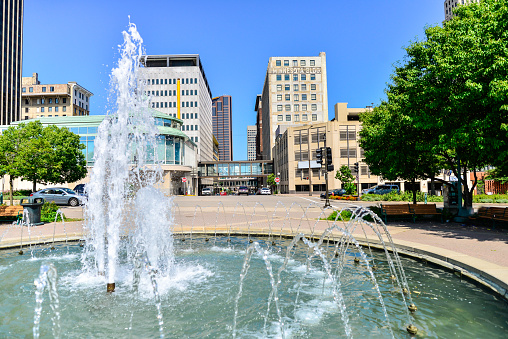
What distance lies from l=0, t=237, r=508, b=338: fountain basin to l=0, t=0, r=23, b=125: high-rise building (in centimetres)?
10135

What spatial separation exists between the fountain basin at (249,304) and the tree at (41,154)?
2525 cm

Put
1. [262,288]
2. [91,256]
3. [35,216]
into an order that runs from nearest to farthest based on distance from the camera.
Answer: [262,288]
[91,256]
[35,216]

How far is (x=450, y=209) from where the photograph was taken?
1535 centimetres

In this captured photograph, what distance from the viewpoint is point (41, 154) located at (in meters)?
30.2

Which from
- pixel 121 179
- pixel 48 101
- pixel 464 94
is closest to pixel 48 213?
pixel 121 179

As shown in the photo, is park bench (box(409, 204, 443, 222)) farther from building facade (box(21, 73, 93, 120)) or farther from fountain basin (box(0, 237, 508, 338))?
building facade (box(21, 73, 93, 120))

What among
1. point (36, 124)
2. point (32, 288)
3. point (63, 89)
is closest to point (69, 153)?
point (36, 124)

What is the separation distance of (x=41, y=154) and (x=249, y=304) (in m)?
32.3

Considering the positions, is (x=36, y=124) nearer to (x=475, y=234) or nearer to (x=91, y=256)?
(x=91, y=256)

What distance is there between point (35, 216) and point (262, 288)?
13160 millimetres

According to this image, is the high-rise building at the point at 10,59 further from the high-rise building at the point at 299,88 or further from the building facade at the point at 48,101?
the high-rise building at the point at 299,88

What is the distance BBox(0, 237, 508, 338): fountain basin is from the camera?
14.3ft

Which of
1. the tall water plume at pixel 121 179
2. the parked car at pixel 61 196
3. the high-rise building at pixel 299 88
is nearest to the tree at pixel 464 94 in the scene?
the tall water plume at pixel 121 179

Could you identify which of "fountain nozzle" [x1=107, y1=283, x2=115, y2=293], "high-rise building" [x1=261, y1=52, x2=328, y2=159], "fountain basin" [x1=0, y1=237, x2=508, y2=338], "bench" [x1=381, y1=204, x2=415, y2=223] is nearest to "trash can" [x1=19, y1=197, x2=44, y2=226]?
"fountain basin" [x1=0, y1=237, x2=508, y2=338]
